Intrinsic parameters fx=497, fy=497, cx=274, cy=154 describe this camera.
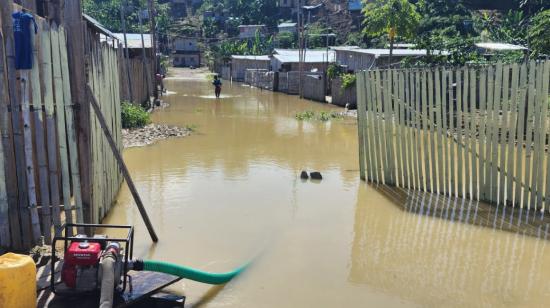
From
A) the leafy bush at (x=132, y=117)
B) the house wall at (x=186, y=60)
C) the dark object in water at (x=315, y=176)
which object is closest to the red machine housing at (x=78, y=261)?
the dark object in water at (x=315, y=176)

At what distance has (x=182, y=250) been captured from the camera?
6.14m

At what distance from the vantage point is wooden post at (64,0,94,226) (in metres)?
5.82

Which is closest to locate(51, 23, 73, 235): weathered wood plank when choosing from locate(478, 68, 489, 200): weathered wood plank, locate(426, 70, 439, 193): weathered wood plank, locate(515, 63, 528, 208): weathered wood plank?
locate(426, 70, 439, 193): weathered wood plank

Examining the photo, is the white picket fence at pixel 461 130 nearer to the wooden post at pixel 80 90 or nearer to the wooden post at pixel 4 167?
the wooden post at pixel 80 90

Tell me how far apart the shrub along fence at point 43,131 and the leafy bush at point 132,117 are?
28.4ft

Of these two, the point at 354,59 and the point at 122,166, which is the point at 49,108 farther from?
the point at 354,59

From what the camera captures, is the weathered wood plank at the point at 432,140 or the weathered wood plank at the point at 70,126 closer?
the weathered wood plank at the point at 70,126

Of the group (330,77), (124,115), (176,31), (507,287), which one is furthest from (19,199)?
(176,31)

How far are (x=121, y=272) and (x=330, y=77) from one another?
23185mm

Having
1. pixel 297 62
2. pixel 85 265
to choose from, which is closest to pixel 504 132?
pixel 85 265

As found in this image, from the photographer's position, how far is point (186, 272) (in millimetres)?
4859

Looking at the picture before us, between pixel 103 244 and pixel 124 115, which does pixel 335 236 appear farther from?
pixel 124 115

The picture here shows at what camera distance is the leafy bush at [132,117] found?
14680 mm

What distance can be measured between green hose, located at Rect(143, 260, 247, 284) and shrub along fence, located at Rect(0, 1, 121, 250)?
1427 mm
